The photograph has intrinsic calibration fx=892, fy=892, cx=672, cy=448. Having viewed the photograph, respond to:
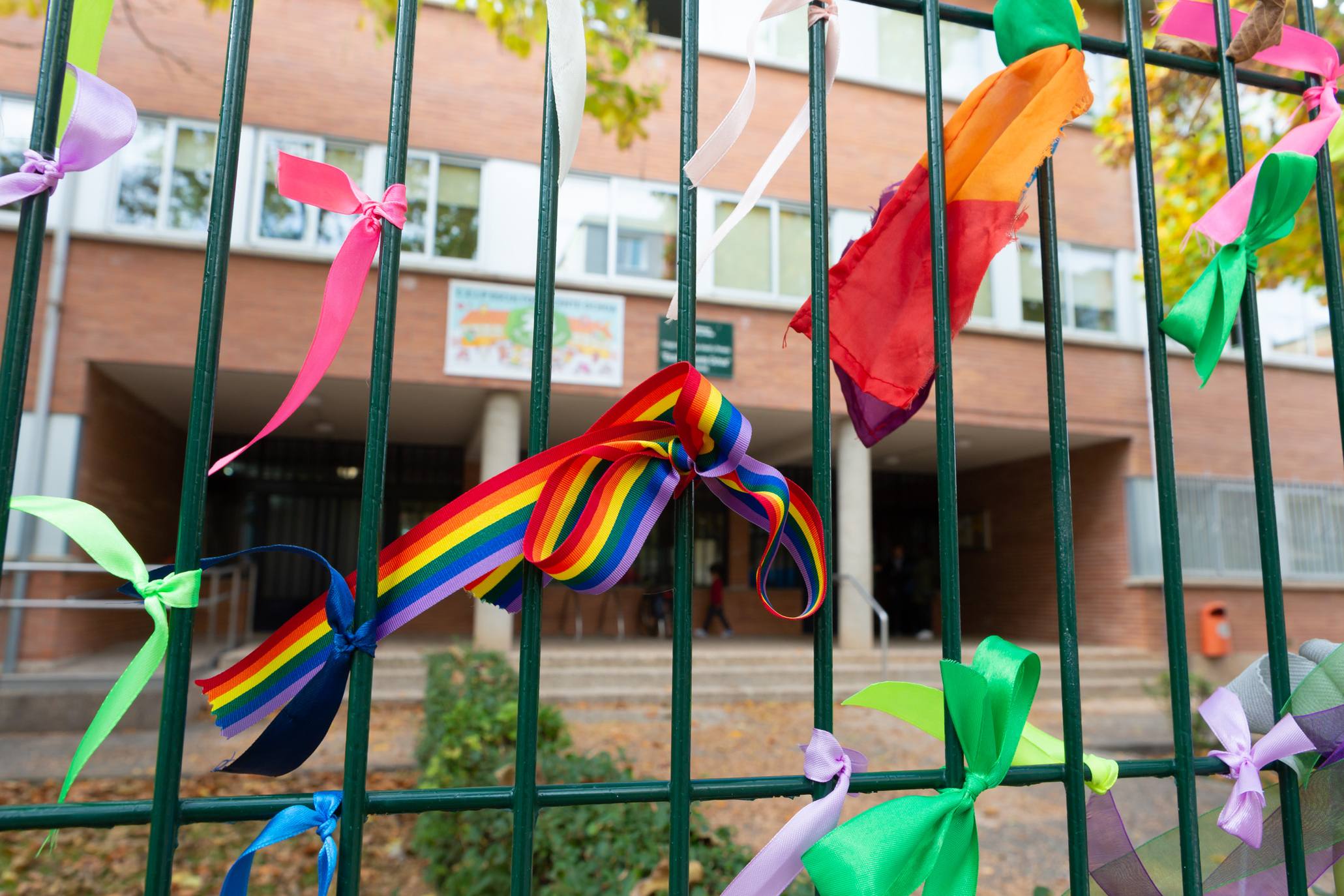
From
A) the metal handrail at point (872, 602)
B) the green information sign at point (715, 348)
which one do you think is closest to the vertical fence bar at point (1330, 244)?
the metal handrail at point (872, 602)

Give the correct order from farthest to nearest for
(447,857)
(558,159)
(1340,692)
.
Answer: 1. (447,857)
2. (1340,692)
3. (558,159)

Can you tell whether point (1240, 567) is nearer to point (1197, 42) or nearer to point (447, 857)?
point (447, 857)

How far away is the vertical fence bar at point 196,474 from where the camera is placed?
87 centimetres

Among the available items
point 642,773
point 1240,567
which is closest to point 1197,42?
point 642,773

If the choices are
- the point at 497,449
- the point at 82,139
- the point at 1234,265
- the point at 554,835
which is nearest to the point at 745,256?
the point at 497,449

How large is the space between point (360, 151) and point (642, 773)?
863 cm

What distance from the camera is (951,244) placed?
122cm

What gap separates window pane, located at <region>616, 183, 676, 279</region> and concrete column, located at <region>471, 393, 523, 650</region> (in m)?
2.33

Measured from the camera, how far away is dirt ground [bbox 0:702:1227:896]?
3.88 metres

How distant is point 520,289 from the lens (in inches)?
432

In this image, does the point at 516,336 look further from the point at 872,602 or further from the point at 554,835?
the point at 554,835

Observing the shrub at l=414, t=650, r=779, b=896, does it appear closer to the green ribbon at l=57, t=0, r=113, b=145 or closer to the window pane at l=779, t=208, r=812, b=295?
the green ribbon at l=57, t=0, r=113, b=145

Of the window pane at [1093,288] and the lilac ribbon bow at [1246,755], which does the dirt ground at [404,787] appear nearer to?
the lilac ribbon bow at [1246,755]

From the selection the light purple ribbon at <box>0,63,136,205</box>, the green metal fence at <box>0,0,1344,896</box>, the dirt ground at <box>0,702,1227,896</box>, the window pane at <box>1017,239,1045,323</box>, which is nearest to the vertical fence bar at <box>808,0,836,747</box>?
the green metal fence at <box>0,0,1344,896</box>
